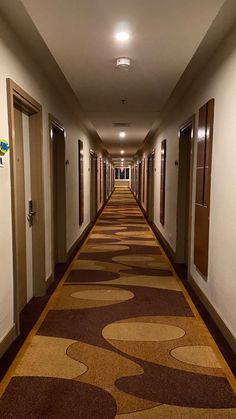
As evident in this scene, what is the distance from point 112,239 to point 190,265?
3176 millimetres

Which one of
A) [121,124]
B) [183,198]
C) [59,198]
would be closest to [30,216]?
[59,198]

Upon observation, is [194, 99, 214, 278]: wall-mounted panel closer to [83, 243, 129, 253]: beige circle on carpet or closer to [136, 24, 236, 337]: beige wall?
[136, 24, 236, 337]: beige wall

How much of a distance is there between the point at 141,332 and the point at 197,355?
557 millimetres

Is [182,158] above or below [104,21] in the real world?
below

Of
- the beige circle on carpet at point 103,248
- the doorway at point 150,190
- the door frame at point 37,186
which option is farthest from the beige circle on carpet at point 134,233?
the door frame at point 37,186

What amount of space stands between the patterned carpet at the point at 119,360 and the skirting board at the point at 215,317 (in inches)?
5.5

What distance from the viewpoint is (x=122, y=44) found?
10.2 feet

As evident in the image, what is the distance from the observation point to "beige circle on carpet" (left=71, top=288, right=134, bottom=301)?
12.4 ft

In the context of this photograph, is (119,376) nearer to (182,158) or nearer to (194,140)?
(194,140)

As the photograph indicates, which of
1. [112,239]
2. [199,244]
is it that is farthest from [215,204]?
[112,239]

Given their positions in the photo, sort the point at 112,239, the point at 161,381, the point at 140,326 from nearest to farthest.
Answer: the point at 161,381
the point at 140,326
the point at 112,239

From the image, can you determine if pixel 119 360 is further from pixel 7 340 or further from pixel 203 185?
pixel 203 185

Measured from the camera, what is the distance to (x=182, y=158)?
5262mm

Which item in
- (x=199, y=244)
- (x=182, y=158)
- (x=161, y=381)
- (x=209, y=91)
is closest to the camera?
(x=161, y=381)
